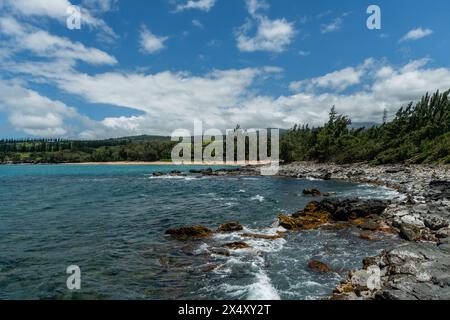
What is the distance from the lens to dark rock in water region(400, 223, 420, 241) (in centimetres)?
2455

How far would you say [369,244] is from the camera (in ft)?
79.7

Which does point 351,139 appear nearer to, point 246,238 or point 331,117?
point 331,117

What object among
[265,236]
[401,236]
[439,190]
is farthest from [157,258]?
[439,190]

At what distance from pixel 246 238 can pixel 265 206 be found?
17.5 m

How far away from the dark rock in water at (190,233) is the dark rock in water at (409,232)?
15791mm

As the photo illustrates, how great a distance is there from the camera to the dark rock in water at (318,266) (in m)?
19.3

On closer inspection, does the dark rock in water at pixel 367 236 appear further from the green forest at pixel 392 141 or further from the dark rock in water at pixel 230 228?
the green forest at pixel 392 141

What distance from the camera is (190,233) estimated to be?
2827cm

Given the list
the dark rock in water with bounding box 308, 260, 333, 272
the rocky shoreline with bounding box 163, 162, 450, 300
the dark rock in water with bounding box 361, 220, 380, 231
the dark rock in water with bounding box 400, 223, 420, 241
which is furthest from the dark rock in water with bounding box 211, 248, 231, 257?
the dark rock in water with bounding box 400, 223, 420, 241

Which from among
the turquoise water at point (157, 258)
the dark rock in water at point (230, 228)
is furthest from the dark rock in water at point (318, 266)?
the dark rock in water at point (230, 228)

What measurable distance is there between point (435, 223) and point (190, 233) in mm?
20545

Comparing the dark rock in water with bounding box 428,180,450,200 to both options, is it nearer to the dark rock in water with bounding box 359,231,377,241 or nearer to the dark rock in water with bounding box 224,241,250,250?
the dark rock in water with bounding box 359,231,377,241
